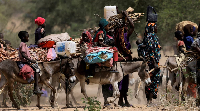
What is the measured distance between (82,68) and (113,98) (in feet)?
4.38

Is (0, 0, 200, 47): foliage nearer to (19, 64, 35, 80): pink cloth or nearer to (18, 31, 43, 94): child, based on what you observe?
(18, 31, 43, 94): child

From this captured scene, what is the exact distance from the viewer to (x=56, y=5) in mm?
34906

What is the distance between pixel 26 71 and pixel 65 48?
1.35 meters

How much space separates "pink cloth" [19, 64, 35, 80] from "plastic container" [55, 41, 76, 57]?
1021 millimetres

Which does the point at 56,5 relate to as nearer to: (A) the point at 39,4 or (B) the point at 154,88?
(A) the point at 39,4

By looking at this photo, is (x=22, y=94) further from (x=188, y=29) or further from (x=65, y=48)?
(x=188, y=29)

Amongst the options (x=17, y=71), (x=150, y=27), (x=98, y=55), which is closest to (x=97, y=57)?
(x=98, y=55)

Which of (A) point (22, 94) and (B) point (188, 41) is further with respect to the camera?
(A) point (22, 94)

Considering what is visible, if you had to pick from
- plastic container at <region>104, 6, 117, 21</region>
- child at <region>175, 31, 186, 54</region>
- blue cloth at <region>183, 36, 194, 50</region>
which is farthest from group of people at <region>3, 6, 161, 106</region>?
blue cloth at <region>183, 36, 194, 50</region>

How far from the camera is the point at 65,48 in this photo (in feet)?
42.8

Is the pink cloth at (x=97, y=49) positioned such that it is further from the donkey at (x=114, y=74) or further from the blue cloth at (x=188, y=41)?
the blue cloth at (x=188, y=41)

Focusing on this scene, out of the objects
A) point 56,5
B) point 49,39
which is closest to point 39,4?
point 56,5

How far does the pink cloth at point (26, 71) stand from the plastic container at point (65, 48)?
3.35 ft

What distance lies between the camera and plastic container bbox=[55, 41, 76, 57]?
12987mm
